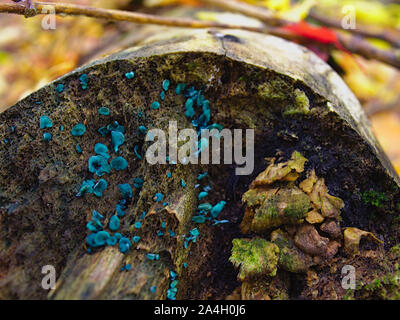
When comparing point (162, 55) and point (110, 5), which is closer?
point (162, 55)

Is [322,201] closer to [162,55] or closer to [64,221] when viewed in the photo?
[162,55]

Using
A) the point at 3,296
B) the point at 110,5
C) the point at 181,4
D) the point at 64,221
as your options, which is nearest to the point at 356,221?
the point at 64,221

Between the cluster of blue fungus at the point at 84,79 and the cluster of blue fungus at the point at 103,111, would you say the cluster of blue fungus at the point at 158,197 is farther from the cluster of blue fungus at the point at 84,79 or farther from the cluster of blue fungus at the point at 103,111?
the cluster of blue fungus at the point at 84,79

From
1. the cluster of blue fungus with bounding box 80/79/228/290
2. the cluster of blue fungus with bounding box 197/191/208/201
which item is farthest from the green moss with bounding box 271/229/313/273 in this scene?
the cluster of blue fungus with bounding box 197/191/208/201

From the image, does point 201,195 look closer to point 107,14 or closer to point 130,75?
point 130,75

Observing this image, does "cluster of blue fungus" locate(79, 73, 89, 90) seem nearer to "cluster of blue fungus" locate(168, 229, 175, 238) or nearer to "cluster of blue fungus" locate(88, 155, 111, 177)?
"cluster of blue fungus" locate(88, 155, 111, 177)

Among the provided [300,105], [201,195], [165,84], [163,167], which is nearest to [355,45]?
[300,105]
